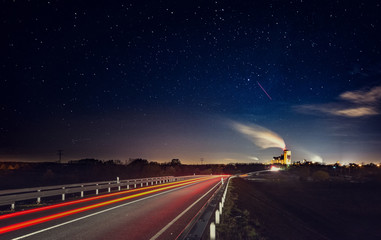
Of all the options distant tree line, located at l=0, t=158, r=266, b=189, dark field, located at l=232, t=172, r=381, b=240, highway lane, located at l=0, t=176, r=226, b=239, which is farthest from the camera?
distant tree line, located at l=0, t=158, r=266, b=189

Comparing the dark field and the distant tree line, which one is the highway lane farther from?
the distant tree line

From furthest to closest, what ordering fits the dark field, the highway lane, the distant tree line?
the distant tree line < the dark field < the highway lane

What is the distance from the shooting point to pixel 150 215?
1284 cm

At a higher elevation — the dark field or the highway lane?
the highway lane

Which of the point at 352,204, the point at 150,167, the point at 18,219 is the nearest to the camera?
the point at 18,219

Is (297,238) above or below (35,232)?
below

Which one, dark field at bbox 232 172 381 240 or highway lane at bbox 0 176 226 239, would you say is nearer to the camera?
highway lane at bbox 0 176 226 239


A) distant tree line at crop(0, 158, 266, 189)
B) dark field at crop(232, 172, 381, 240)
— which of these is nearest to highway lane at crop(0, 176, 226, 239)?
dark field at crop(232, 172, 381, 240)

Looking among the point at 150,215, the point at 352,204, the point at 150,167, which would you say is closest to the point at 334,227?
the point at 352,204

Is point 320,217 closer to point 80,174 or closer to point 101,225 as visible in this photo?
point 101,225

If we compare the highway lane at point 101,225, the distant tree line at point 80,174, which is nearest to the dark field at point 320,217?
the highway lane at point 101,225

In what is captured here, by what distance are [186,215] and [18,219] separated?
648 cm

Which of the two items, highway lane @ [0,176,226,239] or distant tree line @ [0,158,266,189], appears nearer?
highway lane @ [0,176,226,239]

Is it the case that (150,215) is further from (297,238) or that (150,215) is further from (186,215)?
(297,238)
